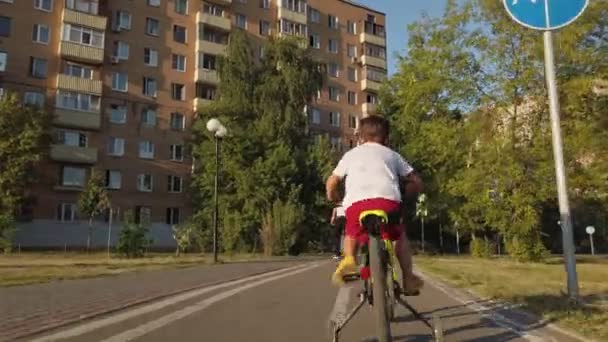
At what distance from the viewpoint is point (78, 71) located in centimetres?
4403

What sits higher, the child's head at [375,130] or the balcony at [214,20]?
the balcony at [214,20]

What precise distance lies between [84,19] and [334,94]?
2611cm

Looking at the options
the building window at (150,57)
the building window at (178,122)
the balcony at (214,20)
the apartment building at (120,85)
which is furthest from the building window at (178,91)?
the balcony at (214,20)

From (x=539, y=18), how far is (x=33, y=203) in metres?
39.6

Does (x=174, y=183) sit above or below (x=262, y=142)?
below

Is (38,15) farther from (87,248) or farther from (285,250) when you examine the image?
(285,250)

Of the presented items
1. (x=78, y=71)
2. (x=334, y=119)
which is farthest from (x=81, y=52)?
(x=334, y=119)

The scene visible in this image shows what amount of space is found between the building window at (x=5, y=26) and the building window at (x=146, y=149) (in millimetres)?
12278

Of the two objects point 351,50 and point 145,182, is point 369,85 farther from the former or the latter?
point 145,182

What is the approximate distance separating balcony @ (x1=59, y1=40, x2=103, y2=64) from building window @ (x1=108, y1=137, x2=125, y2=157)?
20.0 feet

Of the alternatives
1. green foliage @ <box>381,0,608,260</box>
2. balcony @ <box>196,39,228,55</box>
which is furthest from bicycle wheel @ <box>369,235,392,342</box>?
balcony @ <box>196,39,228,55</box>

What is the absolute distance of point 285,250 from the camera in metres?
29.7

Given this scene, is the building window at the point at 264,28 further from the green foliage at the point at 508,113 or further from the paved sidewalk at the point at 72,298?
the paved sidewalk at the point at 72,298

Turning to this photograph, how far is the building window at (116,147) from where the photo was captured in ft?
148
